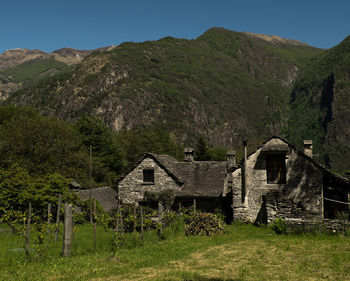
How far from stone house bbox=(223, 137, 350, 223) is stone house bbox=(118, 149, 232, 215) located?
4.21 m

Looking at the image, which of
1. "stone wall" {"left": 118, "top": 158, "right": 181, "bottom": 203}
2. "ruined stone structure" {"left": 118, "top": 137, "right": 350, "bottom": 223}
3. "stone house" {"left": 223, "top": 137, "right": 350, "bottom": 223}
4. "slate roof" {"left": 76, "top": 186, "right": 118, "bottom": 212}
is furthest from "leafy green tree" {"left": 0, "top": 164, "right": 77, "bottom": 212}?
"stone house" {"left": 223, "top": 137, "right": 350, "bottom": 223}

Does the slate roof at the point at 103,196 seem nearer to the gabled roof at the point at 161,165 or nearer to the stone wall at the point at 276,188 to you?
the gabled roof at the point at 161,165

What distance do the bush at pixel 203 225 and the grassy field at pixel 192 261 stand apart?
196cm

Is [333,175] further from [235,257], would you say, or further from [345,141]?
[345,141]

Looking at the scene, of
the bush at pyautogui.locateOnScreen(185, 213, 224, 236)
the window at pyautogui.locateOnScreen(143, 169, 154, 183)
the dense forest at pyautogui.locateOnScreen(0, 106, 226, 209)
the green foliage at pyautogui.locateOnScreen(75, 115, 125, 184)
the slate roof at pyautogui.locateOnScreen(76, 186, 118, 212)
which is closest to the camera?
the bush at pyautogui.locateOnScreen(185, 213, 224, 236)

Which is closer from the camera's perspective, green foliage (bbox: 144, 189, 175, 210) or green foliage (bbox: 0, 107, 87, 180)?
green foliage (bbox: 144, 189, 175, 210)

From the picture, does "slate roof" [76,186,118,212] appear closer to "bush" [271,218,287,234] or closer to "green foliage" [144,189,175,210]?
"green foliage" [144,189,175,210]

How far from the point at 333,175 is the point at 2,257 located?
19.9m

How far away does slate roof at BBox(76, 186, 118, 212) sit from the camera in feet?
114

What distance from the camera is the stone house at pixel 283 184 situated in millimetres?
22875

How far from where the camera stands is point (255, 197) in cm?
2431

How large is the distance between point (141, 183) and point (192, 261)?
1823cm

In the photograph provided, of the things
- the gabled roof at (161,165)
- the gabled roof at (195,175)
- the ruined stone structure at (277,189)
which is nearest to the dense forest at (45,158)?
the gabled roof at (161,165)

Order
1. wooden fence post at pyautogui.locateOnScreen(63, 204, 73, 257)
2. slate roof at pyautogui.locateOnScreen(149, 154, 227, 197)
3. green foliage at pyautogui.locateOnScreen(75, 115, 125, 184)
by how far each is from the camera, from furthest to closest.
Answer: green foliage at pyautogui.locateOnScreen(75, 115, 125, 184), slate roof at pyautogui.locateOnScreen(149, 154, 227, 197), wooden fence post at pyautogui.locateOnScreen(63, 204, 73, 257)
